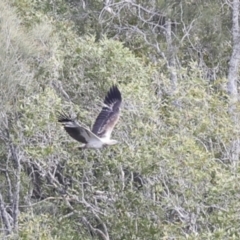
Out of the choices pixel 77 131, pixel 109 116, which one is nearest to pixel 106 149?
pixel 109 116

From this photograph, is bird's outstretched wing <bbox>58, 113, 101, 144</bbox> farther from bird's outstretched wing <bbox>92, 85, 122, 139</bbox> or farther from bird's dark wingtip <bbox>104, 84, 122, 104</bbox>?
bird's dark wingtip <bbox>104, 84, 122, 104</bbox>

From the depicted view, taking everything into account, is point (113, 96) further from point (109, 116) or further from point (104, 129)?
point (104, 129)

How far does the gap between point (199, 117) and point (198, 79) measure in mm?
760

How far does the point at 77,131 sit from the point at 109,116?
723 millimetres

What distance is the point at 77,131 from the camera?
27.3ft

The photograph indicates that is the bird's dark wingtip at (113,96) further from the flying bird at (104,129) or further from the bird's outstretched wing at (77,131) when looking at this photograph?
the bird's outstretched wing at (77,131)

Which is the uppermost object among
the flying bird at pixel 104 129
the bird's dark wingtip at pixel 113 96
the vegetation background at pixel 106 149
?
the bird's dark wingtip at pixel 113 96

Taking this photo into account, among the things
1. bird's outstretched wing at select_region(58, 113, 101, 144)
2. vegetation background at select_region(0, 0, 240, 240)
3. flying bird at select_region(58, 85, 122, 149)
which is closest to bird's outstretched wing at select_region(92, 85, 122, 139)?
flying bird at select_region(58, 85, 122, 149)

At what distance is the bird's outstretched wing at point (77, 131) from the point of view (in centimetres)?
806

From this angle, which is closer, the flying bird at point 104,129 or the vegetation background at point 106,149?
the flying bird at point 104,129

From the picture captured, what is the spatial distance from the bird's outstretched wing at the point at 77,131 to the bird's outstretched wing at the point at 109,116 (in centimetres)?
31

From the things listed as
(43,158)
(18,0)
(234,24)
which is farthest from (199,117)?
(234,24)

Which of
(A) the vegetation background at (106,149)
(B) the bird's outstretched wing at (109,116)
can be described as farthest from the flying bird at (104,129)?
(A) the vegetation background at (106,149)

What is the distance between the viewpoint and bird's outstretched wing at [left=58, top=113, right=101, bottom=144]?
26.5 ft
